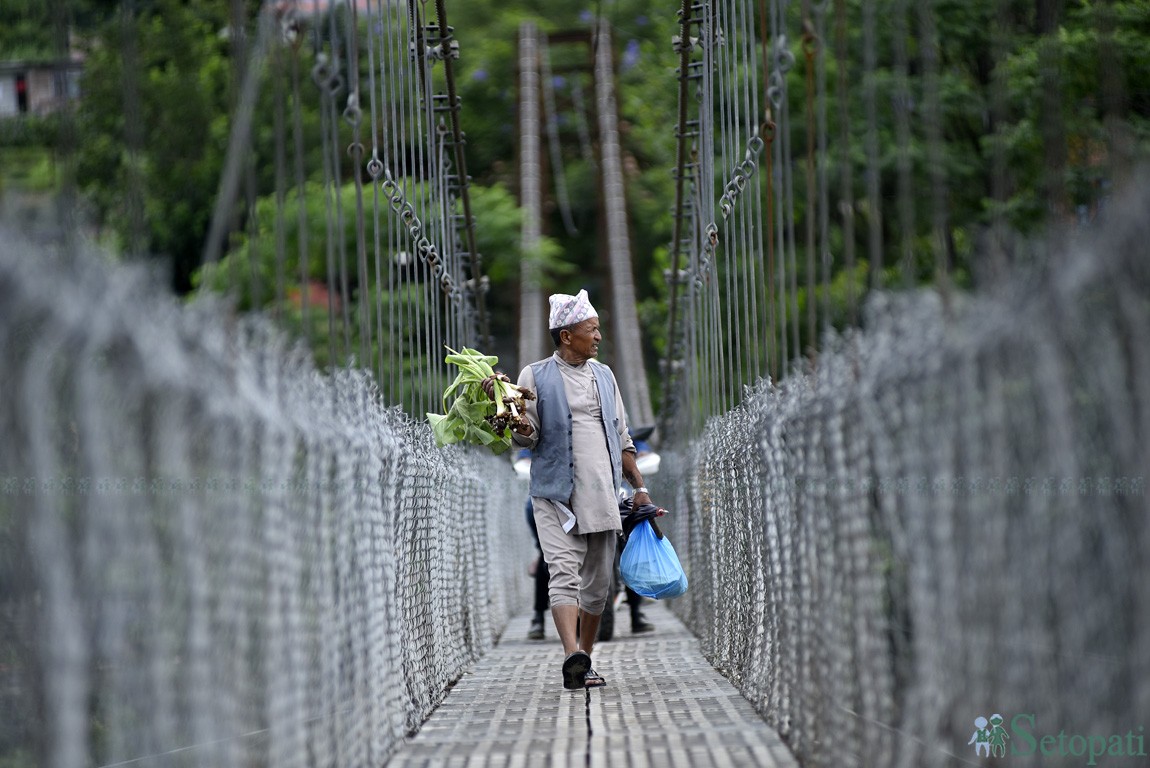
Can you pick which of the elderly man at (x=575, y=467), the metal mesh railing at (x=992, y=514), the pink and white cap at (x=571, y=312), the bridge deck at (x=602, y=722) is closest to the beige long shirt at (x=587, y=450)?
the elderly man at (x=575, y=467)

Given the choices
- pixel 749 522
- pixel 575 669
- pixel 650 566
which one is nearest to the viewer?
pixel 749 522

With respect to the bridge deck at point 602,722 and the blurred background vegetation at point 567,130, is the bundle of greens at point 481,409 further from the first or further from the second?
the blurred background vegetation at point 567,130

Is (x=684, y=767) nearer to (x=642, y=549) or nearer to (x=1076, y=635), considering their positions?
(x=1076, y=635)

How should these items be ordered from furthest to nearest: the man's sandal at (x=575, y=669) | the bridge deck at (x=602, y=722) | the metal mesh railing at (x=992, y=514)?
the man's sandal at (x=575, y=669) → the bridge deck at (x=602, y=722) → the metal mesh railing at (x=992, y=514)

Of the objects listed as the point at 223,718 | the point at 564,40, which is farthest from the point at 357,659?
the point at 564,40

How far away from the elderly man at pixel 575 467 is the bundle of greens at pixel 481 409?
8 cm

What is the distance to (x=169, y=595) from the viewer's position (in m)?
2.44

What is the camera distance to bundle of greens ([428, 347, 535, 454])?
5.01m

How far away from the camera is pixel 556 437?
16.8ft

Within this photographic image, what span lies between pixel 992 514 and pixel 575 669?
261cm

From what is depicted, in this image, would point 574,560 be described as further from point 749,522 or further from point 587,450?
point 749,522

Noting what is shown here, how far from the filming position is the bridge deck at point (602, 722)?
3574 mm

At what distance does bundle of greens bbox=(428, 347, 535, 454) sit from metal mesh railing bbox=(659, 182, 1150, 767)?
1848mm

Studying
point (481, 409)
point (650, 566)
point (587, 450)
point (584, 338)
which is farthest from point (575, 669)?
point (584, 338)
